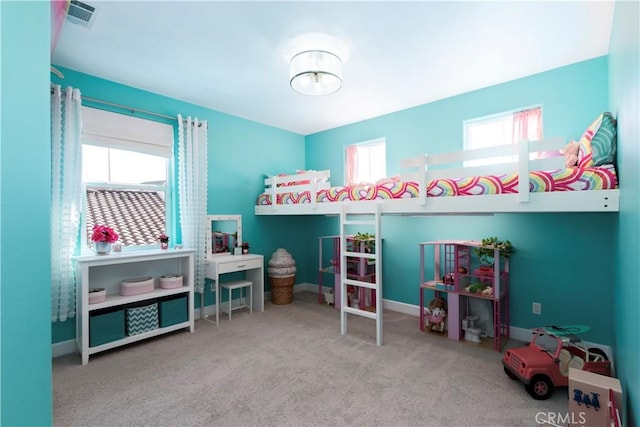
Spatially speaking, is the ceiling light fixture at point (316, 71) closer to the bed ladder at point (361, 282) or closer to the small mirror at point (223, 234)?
the bed ladder at point (361, 282)

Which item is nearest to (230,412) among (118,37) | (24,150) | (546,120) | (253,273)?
(24,150)

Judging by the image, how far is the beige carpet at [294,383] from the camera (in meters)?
1.92

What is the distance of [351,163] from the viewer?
4566 millimetres

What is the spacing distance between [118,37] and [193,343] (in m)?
2.69

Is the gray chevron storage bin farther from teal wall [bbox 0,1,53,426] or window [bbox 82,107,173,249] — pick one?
teal wall [bbox 0,1,53,426]

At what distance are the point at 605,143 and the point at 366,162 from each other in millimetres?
2734

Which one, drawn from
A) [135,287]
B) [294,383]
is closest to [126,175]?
[135,287]

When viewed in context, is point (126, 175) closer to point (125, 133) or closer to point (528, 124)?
point (125, 133)

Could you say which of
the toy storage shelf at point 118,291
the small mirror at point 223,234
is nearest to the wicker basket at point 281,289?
the small mirror at point 223,234

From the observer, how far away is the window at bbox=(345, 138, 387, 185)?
4273 millimetres

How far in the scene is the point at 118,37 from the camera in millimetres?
2359

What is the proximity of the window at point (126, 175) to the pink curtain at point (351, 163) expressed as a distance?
2.36 m

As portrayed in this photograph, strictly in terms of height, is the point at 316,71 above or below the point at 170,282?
above

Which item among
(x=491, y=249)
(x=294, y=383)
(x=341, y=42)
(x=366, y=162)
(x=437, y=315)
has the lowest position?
(x=294, y=383)
